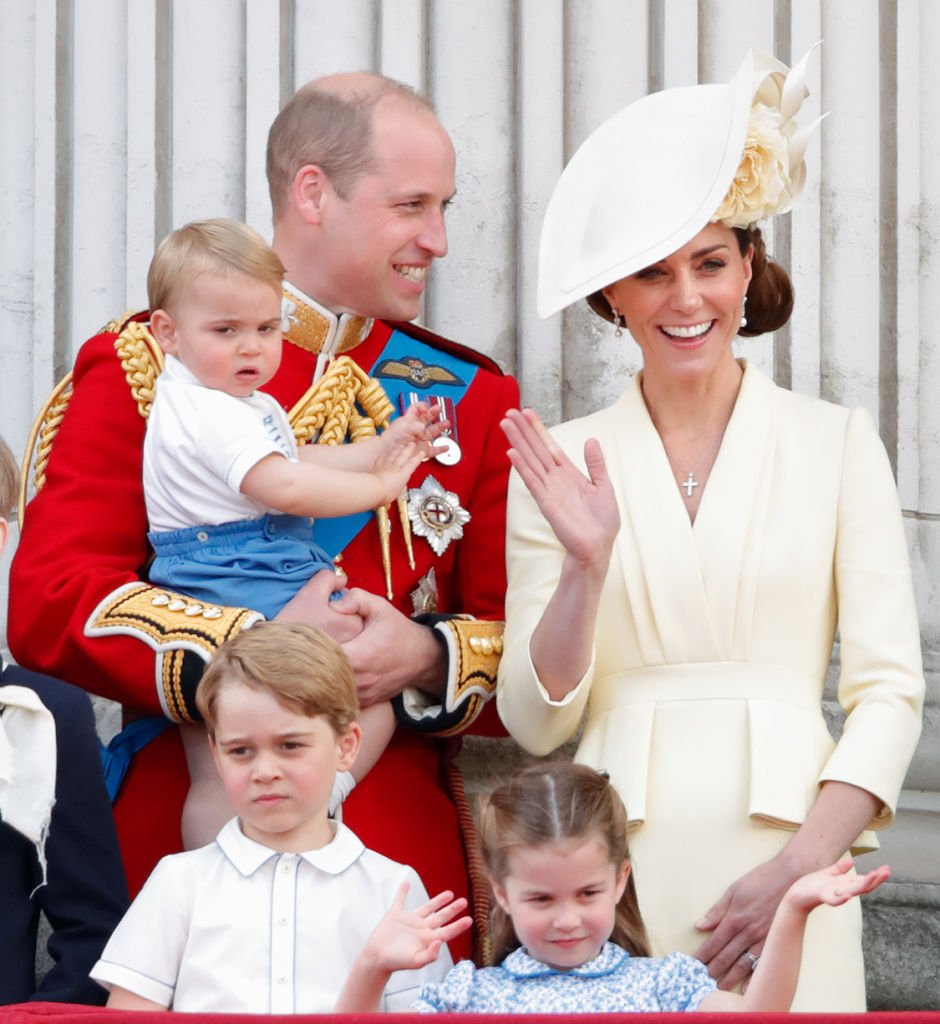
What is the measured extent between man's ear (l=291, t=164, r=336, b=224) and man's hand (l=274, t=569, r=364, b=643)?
776 millimetres

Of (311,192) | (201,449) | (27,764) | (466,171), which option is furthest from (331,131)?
(27,764)

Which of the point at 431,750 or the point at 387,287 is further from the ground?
the point at 387,287

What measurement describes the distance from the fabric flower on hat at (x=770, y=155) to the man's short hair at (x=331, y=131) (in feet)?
2.27

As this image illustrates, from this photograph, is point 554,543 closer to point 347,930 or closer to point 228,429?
point 228,429

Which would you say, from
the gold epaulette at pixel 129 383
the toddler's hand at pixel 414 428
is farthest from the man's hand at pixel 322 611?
the gold epaulette at pixel 129 383

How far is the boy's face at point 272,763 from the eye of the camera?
11.1 feet

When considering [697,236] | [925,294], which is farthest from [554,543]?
[925,294]

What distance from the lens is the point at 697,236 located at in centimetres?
398

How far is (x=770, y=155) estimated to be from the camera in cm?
404

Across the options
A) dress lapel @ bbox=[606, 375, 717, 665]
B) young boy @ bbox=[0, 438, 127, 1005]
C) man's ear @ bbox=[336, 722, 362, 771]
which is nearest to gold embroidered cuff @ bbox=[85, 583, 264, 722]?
young boy @ bbox=[0, 438, 127, 1005]

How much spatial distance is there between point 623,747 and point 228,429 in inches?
31.2

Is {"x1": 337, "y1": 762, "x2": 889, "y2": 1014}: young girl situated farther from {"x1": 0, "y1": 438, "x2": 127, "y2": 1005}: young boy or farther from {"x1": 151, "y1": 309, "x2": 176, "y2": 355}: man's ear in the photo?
{"x1": 151, "y1": 309, "x2": 176, "y2": 355}: man's ear

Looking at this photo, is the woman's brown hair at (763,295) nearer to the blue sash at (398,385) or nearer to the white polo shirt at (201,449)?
the blue sash at (398,385)

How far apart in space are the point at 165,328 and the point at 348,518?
0.49 m
